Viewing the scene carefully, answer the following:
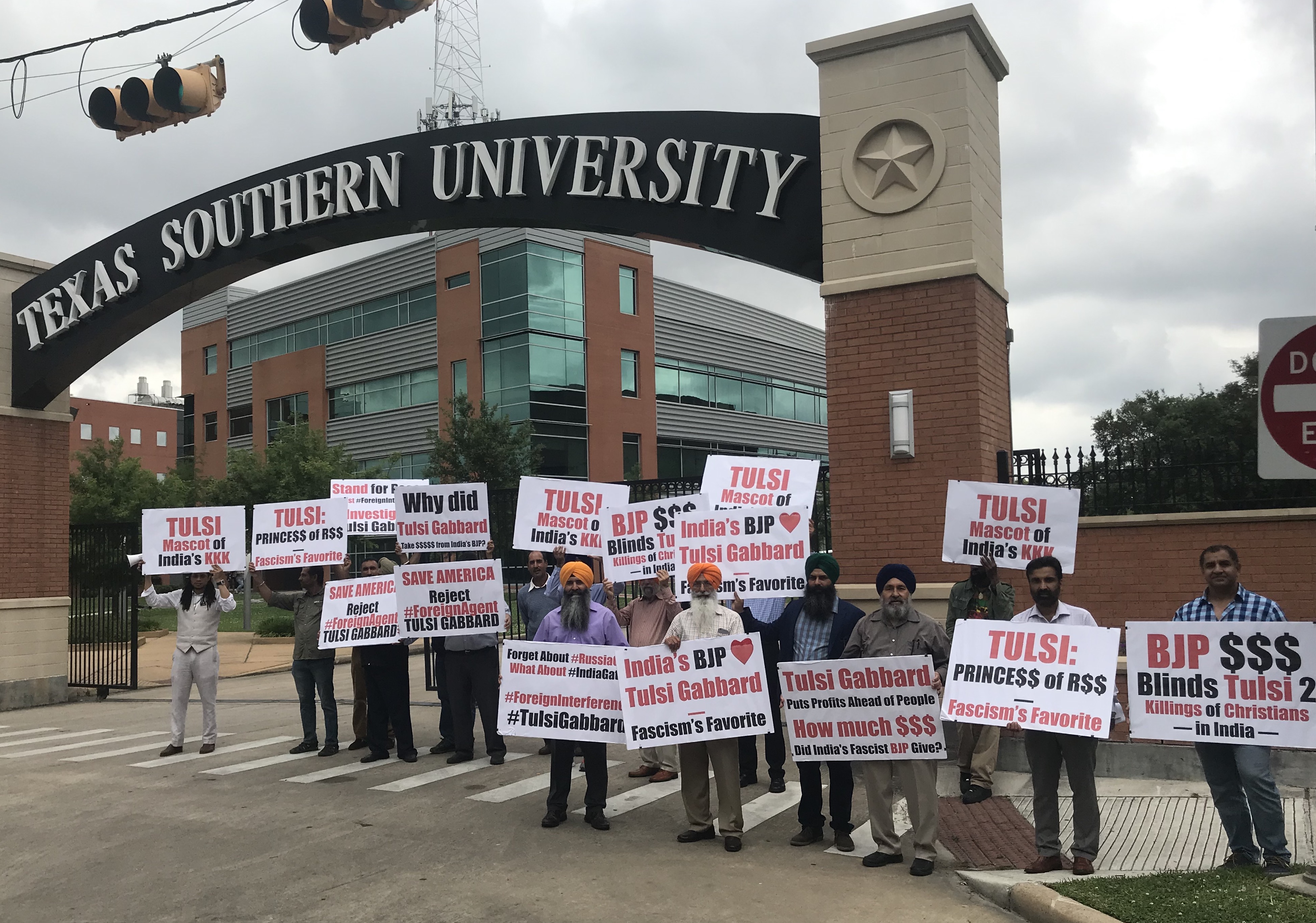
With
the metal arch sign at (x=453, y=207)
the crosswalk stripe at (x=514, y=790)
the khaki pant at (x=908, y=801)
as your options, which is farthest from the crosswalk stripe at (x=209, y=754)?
the khaki pant at (x=908, y=801)

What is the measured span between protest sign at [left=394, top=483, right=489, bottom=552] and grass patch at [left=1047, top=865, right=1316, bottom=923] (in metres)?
6.38

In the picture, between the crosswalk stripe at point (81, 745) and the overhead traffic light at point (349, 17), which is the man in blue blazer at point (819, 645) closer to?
the overhead traffic light at point (349, 17)

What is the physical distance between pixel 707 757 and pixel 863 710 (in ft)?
3.91

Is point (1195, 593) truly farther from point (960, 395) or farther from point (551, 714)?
point (551, 714)

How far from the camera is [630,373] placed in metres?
45.8

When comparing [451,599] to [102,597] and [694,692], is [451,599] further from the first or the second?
[102,597]

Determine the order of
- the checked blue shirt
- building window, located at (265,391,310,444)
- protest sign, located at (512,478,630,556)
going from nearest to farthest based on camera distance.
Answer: the checked blue shirt, protest sign, located at (512,478,630,556), building window, located at (265,391,310,444)

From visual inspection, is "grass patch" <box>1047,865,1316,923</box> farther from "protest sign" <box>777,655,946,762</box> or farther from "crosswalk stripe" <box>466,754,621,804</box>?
"crosswalk stripe" <box>466,754,621,804</box>

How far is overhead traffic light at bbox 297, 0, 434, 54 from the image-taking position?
38.8ft

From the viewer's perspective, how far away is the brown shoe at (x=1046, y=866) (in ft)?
21.1

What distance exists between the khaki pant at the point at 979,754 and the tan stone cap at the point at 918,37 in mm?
6233

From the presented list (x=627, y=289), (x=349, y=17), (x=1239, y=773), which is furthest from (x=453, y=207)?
(x=627, y=289)

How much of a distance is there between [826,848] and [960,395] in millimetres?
4391

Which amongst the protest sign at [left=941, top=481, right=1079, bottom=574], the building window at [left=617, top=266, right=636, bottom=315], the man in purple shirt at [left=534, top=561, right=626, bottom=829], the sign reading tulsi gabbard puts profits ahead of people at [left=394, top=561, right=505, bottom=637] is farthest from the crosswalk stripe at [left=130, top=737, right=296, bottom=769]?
the building window at [left=617, top=266, right=636, bottom=315]
